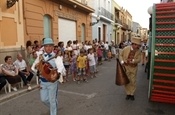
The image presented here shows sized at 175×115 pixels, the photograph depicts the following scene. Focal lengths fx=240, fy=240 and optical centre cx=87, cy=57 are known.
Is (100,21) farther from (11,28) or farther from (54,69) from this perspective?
(54,69)

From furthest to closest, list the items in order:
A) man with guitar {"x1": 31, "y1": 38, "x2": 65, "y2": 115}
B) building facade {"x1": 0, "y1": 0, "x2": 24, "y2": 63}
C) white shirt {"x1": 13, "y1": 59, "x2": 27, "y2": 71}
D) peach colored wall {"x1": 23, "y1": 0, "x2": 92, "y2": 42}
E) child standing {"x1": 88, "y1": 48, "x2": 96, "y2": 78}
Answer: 1. peach colored wall {"x1": 23, "y1": 0, "x2": 92, "y2": 42}
2. child standing {"x1": 88, "y1": 48, "x2": 96, "y2": 78}
3. building facade {"x1": 0, "y1": 0, "x2": 24, "y2": 63}
4. white shirt {"x1": 13, "y1": 59, "x2": 27, "y2": 71}
5. man with guitar {"x1": 31, "y1": 38, "x2": 65, "y2": 115}

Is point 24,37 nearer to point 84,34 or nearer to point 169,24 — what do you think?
point 169,24

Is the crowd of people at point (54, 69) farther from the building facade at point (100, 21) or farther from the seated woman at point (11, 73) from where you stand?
the building facade at point (100, 21)

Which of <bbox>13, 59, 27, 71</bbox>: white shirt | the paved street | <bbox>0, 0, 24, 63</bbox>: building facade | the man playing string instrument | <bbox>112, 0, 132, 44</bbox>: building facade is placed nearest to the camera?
the paved street

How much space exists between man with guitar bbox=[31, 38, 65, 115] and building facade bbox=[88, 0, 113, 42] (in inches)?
731

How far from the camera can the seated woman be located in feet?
24.2

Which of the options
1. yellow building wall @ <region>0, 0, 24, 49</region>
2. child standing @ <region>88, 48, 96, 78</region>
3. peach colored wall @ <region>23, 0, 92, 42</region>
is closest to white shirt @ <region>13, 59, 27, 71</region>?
yellow building wall @ <region>0, 0, 24, 49</region>

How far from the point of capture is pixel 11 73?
746 cm

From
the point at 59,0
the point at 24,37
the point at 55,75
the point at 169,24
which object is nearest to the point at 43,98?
the point at 55,75

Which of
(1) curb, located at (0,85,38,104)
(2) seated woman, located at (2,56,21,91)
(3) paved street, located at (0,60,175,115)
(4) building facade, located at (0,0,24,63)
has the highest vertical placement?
(4) building facade, located at (0,0,24,63)

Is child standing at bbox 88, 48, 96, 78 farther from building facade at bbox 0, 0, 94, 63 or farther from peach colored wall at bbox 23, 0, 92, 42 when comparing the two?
peach colored wall at bbox 23, 0, 92, 42

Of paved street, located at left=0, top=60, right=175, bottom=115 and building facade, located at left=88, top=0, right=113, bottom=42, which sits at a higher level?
building facade, located at left=88, top=0, right=113, bottom=42

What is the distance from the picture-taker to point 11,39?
10219mm

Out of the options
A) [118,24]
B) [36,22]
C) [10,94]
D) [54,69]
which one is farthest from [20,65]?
[118,24]
